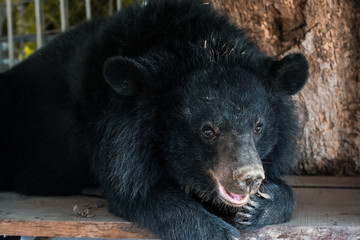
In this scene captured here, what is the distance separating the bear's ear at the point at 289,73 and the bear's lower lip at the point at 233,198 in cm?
80

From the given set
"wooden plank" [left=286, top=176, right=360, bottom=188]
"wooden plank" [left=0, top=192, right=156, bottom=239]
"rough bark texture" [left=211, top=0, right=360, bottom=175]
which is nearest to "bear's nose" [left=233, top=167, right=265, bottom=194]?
"wooden plank" [left=0, top=192, right=156, bottom=239]

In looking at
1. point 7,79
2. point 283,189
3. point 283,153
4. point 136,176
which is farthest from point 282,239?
point 7,79

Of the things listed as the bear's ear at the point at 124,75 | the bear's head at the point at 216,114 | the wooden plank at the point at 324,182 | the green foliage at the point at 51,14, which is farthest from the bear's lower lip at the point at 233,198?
the green foliage at the point at 51,14

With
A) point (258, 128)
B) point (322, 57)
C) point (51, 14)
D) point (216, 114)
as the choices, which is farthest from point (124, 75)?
point (51, 14)

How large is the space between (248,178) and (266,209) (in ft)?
1.73

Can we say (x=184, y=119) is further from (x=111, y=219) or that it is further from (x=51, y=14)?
(x=51, y=14)

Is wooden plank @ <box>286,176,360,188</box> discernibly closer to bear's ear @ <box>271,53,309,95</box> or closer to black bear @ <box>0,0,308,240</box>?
black bear @ <box>0,0,308,240</box>

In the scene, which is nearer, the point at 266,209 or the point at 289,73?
the point at 266,209

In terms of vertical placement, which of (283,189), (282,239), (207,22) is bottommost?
(282,239)

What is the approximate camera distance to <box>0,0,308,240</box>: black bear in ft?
9.97

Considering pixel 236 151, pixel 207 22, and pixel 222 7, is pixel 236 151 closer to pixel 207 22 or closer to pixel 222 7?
pixel 207 22

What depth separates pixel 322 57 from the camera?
14.4 ft

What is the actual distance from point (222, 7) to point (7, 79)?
6.15 ft

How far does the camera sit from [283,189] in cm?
341
